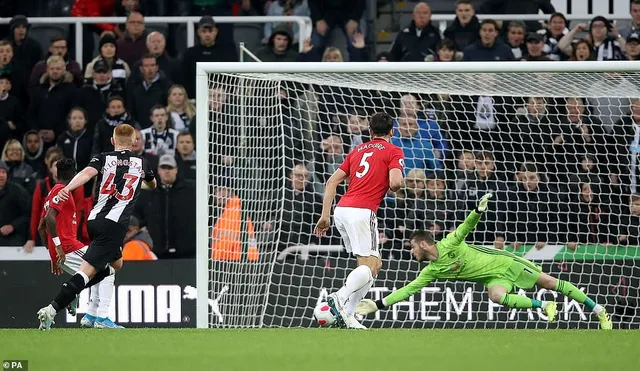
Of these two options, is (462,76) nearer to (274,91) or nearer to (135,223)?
(274,91)

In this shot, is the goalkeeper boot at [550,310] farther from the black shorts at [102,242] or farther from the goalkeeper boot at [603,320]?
the black shorts at [102,242]

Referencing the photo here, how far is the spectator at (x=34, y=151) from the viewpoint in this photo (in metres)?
15.2

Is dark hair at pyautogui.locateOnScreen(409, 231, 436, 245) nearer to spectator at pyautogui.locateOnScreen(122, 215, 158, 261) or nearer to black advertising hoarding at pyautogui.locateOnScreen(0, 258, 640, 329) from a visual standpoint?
black advertising hoarding at pyautogui.locateOnScreen(0, 258, 640, 329)

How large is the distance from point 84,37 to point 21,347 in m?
9.44

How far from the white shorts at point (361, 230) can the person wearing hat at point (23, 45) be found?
24.5 feet

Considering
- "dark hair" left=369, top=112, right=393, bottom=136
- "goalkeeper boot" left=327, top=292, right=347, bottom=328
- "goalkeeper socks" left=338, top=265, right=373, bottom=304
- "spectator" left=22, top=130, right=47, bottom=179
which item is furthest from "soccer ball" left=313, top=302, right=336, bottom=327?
"spectator" left=22, top=130, right=47, bottom=179

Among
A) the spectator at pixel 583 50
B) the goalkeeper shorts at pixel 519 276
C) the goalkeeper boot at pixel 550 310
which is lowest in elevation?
the goalkeeper boot at pixel 550 310

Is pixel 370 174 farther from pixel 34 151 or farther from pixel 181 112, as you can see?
pixel 34 151

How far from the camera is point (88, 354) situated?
749 cm

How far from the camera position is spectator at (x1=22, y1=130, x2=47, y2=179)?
599 inches

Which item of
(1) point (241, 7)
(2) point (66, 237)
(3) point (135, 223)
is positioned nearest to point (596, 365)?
(2) point (66, 237)

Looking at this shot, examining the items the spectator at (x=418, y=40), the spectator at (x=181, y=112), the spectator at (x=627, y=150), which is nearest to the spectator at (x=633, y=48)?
the spectator at (x=627, y=150)

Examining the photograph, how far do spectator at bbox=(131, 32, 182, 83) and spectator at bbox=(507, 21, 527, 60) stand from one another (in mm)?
4125

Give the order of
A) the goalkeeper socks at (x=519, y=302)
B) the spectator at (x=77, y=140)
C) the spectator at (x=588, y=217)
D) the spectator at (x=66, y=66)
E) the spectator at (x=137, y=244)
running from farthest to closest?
the spectator at (x=66, y=66), the spectator at (x=77, y=140), the spectator at (x=137, y=244), the spectator at (x=588, y=217), the goalkeeper socks at (x=519, y=302)
